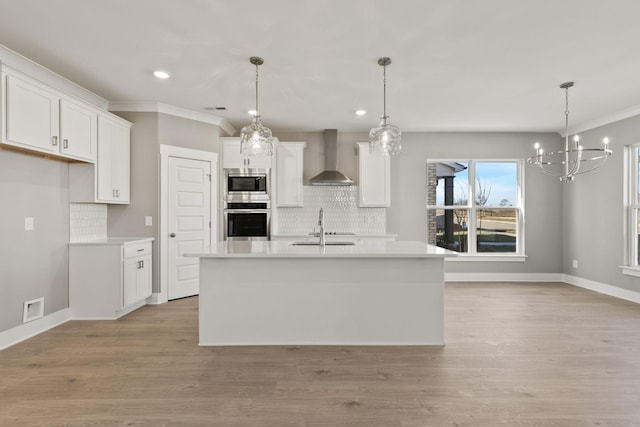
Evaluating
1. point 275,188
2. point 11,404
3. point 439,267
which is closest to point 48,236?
point 11,404

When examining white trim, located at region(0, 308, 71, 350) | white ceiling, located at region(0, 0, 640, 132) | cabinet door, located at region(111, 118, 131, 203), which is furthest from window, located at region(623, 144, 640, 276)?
white trim, located at region(0, 308, 71, 350)

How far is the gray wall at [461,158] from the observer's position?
5.92 metres

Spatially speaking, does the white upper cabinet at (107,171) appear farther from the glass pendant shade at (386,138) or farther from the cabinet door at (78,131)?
the glass pendant shade at (386,138)

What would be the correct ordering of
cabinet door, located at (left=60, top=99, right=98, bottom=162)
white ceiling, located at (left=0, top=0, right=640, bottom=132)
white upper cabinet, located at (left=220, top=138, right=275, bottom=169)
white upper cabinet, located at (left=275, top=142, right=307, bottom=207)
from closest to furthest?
white ceiling, located at (left=0, top=0, right=640, bottom=132)
cabinet door, located at (left=60, top=99, right=98, bottom=162)
white upper cabinet, located at (left=220, top=138, right=275, bottom=169)
white upper cabinet, located at (left=275, top=142, right=307, bottom=207)

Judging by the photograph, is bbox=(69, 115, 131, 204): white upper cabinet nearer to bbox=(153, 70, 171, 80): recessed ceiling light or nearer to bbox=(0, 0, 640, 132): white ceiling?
bbox=(0, 0, 640, 132): white ceiling

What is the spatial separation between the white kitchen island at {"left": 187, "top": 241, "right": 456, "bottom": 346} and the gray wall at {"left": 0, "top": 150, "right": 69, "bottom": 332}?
1759mm

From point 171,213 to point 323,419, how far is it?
11.7 feet

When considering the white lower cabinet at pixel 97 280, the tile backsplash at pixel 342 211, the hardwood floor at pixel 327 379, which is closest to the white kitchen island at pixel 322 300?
the hardwood floor at pixel 327 379

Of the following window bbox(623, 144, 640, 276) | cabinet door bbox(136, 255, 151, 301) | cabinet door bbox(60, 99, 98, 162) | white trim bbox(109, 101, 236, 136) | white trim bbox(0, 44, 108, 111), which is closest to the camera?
white trim bbox(0, 44, 108, 111)

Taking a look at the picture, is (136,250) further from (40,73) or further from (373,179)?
(373,179)

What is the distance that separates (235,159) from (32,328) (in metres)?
3.15

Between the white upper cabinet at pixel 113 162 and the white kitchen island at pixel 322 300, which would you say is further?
the white upper cabinet at pixel 113 162

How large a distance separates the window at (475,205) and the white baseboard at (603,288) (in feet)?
2.97

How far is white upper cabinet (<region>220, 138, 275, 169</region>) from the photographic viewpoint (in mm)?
5207
